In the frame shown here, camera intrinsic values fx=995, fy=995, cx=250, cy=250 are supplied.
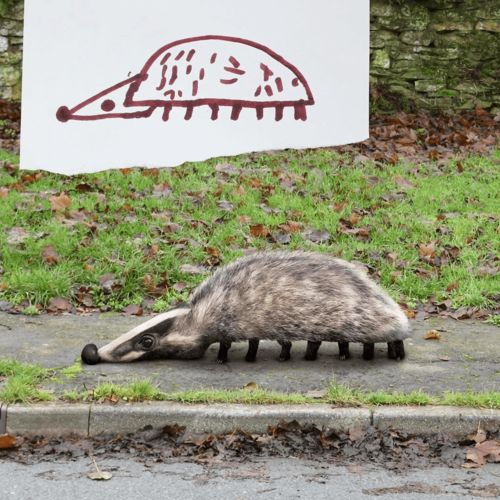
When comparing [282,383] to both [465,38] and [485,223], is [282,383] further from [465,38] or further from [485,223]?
[465,38]

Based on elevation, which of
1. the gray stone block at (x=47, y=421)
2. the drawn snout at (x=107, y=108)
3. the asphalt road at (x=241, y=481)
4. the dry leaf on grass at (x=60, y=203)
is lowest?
the asphalt road at (x=241, y=481)

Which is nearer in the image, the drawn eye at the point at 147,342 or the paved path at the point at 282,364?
the paved path at the point at 282,364

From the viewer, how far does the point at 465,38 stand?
13047 mm

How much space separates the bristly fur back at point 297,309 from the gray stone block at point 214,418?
3.24 ft

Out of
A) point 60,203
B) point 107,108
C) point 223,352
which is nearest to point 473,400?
point 223,352

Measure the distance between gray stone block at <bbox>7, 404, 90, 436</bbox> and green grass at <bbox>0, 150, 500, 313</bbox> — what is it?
89.9 inches

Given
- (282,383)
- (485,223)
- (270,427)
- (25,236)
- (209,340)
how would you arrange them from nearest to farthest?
(270,427) → (282,383) → (209,340) → (25,236) → (485,223)

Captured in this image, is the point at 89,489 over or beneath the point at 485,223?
beneath

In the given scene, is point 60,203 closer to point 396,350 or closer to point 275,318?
point 275,318

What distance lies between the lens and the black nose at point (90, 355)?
20.0 ft

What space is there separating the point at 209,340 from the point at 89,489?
189cm

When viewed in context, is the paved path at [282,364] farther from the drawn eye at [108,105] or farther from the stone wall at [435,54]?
the stone wall at [435,54]

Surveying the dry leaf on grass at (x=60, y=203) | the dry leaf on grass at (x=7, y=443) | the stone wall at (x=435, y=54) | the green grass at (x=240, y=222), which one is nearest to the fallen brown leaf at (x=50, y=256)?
the green grass at (x=240, y=222)

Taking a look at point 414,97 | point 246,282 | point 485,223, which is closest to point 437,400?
point 246,282
